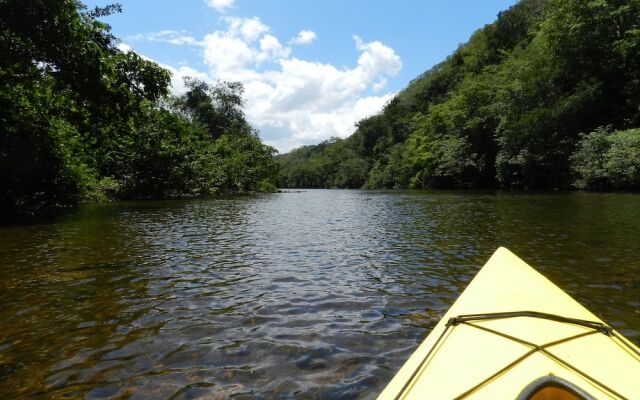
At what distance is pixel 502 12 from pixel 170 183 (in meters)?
86.8

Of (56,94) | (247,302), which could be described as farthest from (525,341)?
(56,94)

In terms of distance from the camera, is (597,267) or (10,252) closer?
(597,267)

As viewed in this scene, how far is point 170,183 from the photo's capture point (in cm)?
3984

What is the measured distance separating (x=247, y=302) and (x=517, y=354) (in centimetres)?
456

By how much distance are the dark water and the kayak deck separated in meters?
1.07

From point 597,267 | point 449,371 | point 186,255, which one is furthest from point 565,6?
point 449,371

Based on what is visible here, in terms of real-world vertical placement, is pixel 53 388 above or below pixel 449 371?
below

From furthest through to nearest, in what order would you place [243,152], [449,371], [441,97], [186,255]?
[441,97] → [243,152] → [186,255] → [449,371]

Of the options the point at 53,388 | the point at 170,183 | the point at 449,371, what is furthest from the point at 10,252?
the point at 170,183

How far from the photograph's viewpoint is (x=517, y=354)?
313 centimetres

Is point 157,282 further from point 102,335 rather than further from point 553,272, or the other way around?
point 553,272

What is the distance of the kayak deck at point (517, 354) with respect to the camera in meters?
2.79

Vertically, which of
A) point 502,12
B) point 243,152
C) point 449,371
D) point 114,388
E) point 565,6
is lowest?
point 114,388

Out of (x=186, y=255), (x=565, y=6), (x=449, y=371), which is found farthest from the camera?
(x=565, y=6)
